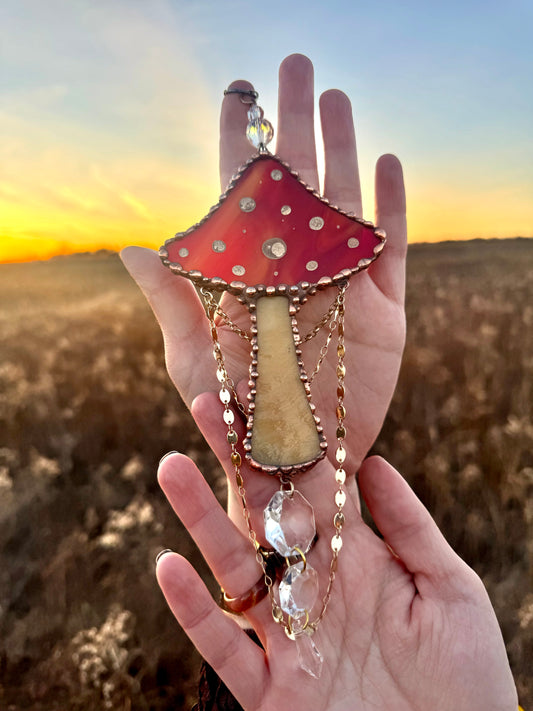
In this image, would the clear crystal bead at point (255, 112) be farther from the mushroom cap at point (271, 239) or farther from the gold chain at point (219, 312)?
the gold chain at point (219, 312)

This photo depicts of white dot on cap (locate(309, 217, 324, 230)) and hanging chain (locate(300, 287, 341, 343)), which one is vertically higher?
white dot on cap (locate(309, 217, 324, 230))

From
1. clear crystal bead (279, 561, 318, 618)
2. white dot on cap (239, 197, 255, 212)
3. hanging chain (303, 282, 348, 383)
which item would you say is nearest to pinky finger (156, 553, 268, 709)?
clear crystal bead (279, 561, 318, 618)

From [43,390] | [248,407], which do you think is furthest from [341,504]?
[43,390]

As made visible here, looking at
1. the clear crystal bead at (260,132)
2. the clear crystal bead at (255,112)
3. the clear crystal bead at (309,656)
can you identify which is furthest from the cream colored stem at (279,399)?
the clear crystal bead at (255,112)

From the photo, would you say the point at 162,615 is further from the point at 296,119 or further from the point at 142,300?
the point at 142,300

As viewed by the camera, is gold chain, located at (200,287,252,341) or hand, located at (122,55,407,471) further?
hand, located at (122,55,407,471)

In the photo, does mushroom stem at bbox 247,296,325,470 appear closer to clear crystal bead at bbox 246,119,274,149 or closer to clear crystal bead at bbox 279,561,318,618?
clear crystal bead at bbox 279,561,318,618
